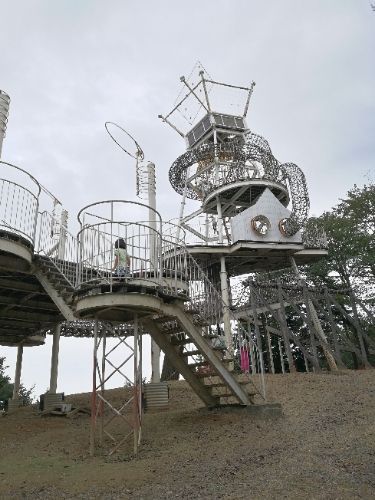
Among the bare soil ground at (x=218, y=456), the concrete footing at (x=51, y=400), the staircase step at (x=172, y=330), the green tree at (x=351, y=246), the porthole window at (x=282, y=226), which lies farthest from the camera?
the green tree at (x=351, y=246)

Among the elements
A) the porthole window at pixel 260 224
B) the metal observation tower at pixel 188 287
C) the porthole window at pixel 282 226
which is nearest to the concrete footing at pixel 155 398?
the metal observation tower at pixel 188 287

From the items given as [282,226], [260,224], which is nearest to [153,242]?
[260,224]

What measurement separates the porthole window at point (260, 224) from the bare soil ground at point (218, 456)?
38.8 feet

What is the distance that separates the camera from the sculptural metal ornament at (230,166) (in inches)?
1026

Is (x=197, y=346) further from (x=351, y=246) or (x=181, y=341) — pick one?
(x=351, y=246)

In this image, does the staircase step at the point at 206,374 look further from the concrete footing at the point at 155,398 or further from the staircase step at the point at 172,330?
the concrete footing at the point at 155,398

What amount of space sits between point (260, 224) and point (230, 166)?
523 centimetres

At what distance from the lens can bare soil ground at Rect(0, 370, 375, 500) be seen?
5988mm

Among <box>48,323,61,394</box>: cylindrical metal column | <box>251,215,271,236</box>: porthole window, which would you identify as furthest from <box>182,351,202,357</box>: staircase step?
<box>251,215,271,236</box>: porthole window

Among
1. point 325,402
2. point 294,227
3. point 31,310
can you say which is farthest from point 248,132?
point 325,402

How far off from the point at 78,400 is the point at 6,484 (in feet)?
36.0

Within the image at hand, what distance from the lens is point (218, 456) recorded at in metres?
7.88

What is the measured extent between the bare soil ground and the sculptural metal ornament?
15.0 meters

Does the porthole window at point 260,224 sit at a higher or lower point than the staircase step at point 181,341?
higher
